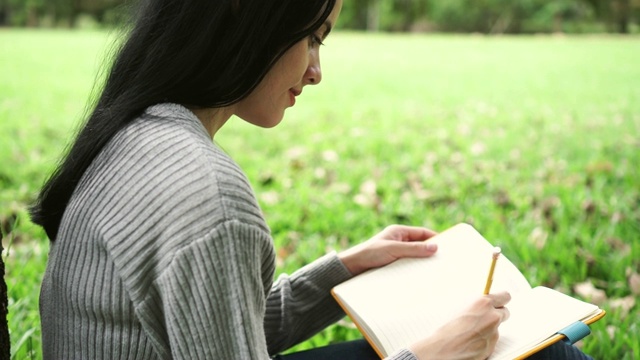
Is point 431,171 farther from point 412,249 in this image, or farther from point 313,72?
point 313,72

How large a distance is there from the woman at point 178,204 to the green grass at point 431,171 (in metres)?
0.62

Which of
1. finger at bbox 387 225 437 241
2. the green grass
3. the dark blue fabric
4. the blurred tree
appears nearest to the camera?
the dark blue fabric

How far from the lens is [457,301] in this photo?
53.4 inches

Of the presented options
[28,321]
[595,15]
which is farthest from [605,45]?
[28,321]

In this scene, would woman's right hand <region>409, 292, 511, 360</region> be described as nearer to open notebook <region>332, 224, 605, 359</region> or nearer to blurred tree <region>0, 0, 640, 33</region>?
open notebook <region>332, 224, 605, 359</region>

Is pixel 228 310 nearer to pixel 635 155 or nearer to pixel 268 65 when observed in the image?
pixel 268 65

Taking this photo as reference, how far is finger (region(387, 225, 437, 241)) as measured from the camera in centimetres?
153

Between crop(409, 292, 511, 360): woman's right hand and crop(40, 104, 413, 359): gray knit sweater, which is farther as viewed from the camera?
crop(409, 292, 511, 360): woman's right hand

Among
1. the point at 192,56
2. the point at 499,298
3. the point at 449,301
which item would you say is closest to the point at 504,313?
the point at 499,298

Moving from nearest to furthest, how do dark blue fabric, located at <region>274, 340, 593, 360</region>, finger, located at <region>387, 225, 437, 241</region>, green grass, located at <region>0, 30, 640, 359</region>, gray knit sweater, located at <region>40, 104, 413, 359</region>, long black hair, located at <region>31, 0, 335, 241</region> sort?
1. gray knit sweater, located at <region>40, 104, 413, 359</region>
2. long black hair, located at <region>31, 0, 335, 241</region>
3. dark blue fabric, located at <region>274, 340, 593, 360</region>
4. finger, located at <region>387, 225, 437, 241</region>
5. green grass, located at <region>0, 30, 640, 359</region>

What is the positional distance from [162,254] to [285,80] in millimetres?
368

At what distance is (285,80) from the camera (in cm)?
117

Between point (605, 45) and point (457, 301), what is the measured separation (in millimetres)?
13042

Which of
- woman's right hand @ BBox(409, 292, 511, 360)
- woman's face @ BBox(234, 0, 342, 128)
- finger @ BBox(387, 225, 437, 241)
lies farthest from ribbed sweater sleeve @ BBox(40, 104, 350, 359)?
finger @ BBox(387, 225, 437, 241)
